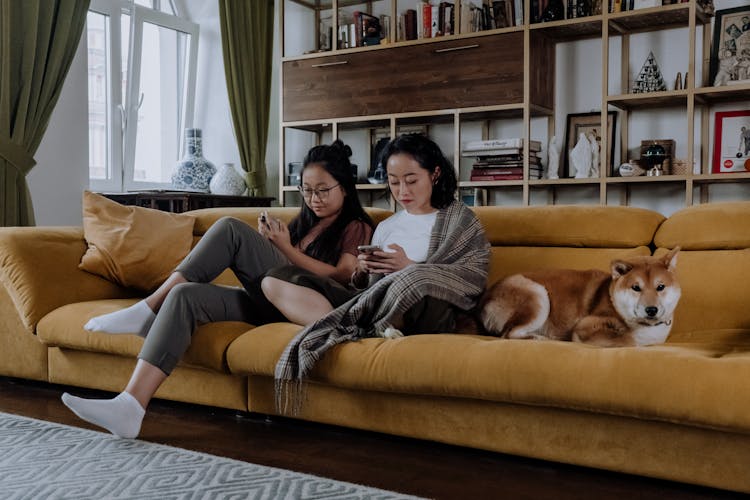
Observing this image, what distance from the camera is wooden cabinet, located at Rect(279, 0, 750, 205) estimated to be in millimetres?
4285

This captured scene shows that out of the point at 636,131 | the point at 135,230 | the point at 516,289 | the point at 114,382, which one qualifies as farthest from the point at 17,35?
the point at 636,131

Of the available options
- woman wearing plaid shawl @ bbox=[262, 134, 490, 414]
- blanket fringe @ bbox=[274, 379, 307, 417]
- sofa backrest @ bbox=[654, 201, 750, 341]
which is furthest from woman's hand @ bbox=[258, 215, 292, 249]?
sofa backrest @ bbox=[654, 201, 750, 341]

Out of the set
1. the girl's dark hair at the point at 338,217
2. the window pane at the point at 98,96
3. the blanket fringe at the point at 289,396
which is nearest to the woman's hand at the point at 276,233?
the girl's dark hair at the point at 338,217

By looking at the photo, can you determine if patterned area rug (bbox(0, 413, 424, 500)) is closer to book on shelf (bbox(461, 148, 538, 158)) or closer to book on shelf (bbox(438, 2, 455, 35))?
book on shelf (bbox(461, 148, 538, 158))

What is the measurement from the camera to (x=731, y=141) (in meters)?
4.21

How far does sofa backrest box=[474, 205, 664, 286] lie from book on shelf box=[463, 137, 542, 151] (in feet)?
5.88

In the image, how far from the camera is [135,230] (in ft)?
10.2

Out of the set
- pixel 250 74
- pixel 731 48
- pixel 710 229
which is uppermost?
pixel 250 74

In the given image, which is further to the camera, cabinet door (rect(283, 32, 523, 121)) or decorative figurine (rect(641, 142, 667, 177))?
cabinet door (rect(283, 32, 523, 121))

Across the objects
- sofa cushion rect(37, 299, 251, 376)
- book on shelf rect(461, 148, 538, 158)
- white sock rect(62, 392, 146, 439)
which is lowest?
white sock rect(62, 392, 146, 439)

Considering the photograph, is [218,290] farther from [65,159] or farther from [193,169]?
[193,169]

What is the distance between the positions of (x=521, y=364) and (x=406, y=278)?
1.60ft

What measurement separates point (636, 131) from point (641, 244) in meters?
2.16

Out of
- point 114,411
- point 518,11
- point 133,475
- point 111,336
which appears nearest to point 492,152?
point 518,11
